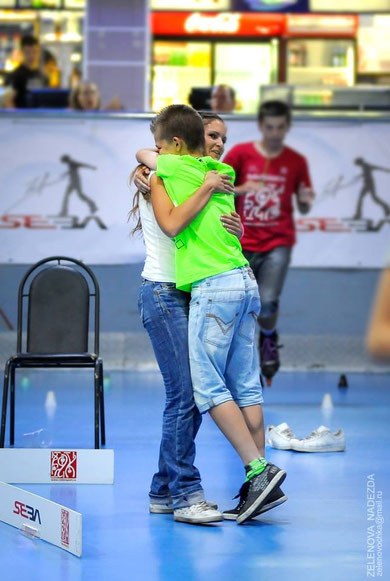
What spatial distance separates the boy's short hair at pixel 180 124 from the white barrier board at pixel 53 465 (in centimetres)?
145

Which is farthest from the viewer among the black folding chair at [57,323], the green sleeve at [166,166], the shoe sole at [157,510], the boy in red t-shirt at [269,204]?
the boy in red t-shirt at [269,204]

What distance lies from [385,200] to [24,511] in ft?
18.8

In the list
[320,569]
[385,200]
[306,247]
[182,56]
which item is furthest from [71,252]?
[182,56]

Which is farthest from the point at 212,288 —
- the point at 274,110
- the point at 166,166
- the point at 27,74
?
the point at 27,74

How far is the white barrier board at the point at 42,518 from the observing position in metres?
4.18

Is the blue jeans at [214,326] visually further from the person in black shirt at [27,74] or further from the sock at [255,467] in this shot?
the person in black shirt at [27,74]

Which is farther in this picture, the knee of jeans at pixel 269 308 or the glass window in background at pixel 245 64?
the glass window in background at pixel 245 64

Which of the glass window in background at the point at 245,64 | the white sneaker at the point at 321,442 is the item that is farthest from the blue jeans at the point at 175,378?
the glass window in background at the point at 245,64

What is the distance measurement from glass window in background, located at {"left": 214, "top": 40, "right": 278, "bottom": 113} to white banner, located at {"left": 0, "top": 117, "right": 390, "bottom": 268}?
7.49m

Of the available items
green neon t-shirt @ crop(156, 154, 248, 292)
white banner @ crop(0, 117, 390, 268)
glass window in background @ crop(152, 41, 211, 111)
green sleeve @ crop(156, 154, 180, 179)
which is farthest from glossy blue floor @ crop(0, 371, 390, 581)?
glass window in background @ crop(152, 41, 211, 111)

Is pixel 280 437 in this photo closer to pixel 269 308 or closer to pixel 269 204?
pixel 269 308

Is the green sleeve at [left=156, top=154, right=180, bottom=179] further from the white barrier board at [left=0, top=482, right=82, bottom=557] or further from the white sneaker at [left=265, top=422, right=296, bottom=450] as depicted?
the white sneaker at [left=265, top=422, right=296, bottom=450]

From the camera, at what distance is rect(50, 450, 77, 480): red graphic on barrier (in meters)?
5.27

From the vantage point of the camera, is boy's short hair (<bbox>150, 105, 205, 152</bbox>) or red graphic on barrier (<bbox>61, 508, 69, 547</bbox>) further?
boy's short hair (<bbox>150, 105, 205, 152</bbox>)
